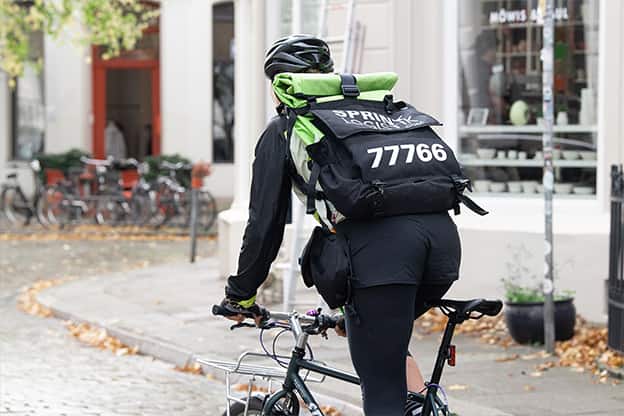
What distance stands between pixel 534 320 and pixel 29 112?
18.6 meters

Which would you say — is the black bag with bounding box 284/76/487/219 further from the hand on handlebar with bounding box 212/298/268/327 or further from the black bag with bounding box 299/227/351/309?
the hand on handlebar with bounding box 212/298/268/327

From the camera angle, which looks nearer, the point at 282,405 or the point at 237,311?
the point at 237,311

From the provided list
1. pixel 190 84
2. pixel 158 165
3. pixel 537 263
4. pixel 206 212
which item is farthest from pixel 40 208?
pixel 537 263

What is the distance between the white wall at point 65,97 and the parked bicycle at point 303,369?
68.5ft

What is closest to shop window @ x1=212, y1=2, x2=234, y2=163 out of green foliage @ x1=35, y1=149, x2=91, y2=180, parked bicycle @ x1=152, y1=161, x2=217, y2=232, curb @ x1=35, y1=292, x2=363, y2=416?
green foliage @ x1=35, y1=149, x2=91, y2=180

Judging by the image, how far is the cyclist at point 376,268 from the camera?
3967mm

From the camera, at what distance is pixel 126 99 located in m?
25.5

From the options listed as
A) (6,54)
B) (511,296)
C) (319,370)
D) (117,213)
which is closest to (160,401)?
(511,296)

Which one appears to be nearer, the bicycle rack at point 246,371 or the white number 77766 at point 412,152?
the white number 77766 at point 412,152

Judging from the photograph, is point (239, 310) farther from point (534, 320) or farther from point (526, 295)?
point (526, 295)

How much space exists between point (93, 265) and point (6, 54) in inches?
271

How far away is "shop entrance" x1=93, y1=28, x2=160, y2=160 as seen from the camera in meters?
25.4

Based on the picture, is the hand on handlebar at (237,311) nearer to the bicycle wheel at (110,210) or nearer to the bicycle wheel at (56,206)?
the bicycle wheel at (110,210)

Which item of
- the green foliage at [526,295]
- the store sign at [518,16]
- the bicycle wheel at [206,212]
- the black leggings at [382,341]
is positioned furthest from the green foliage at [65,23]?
the black leggings at [382,341]
